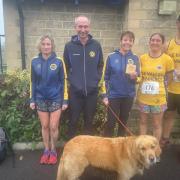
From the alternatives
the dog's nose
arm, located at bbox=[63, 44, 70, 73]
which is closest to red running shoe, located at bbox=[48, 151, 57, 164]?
arm, located at bbox=[63, 44, 70, 73]

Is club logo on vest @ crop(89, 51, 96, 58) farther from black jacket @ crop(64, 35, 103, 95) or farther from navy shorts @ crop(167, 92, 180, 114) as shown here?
navy shorts @ crop(167, 92, 180, 114)

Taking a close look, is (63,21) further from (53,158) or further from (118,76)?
(53,158)

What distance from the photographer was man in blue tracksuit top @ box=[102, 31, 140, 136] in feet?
15.2

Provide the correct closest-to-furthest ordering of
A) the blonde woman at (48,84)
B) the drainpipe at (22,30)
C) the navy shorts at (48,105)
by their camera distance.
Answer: the blonde woman at (48,84)
the navy shorts at (48,105)
the drainpipe at (22,30)

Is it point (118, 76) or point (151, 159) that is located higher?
point (118, 76)

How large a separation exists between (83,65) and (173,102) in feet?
5.31

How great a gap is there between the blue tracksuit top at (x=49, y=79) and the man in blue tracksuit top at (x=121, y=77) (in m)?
0.66

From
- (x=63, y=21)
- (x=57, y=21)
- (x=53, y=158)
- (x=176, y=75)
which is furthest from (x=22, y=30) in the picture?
(x=176, y=75)

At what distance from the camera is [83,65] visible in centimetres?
481

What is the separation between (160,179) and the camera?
15.3 ft

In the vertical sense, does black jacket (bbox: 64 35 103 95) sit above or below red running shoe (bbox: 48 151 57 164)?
above

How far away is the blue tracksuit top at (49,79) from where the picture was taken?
477 centimetres

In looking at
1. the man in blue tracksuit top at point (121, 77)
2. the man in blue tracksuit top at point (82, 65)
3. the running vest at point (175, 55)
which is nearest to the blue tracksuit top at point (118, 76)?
the man in blue tracksuit top at point (121, 77)

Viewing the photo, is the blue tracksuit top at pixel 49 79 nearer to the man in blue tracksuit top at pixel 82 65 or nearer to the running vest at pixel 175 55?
the man in blue tracksuit top at pixel 82 65
